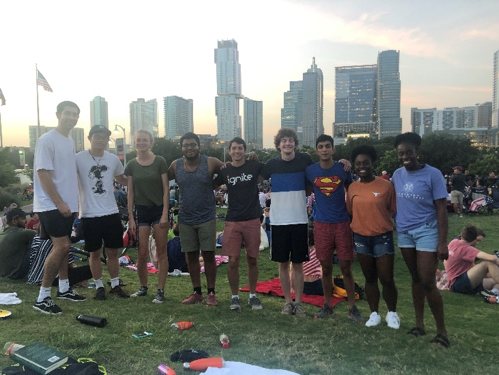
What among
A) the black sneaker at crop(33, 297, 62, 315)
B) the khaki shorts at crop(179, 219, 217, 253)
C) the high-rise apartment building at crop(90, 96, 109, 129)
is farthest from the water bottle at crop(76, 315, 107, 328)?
the high-rise apartment building at crop(90, 96, 109, 129)

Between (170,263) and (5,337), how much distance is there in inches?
144

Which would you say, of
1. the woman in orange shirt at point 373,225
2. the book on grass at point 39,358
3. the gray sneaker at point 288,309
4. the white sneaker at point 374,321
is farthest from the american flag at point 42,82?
the white sneaker at point 374,321

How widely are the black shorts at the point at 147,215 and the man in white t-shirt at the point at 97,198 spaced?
0.93 feet

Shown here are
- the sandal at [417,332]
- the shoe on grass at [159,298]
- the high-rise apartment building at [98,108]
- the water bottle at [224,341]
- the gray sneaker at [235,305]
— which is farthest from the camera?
the high-rise apartment building at [98,108]

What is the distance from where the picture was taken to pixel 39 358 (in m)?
2.62

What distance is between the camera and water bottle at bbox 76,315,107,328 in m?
3.56

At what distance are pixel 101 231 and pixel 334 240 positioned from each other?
276cm

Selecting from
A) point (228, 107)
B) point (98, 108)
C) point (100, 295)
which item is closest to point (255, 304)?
point (100, 295)

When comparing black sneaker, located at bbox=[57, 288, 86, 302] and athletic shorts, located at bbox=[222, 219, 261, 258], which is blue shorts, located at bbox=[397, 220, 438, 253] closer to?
athletic shorts, located at bbox=[222, 219, 261, 258]

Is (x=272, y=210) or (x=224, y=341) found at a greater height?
(x=272, y=210)

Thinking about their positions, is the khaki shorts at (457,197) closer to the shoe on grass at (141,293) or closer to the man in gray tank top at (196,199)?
the man in gray tank top at (196,199)

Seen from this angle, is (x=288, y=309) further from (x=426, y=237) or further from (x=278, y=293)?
(x=426, y=237)

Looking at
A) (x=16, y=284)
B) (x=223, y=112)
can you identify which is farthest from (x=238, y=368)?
(x=223, y=112)

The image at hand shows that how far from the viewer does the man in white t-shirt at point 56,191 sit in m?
3.93
